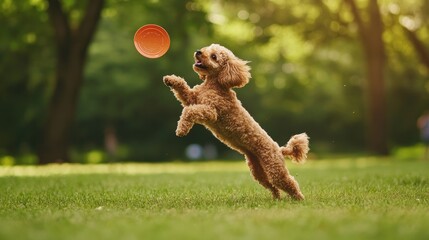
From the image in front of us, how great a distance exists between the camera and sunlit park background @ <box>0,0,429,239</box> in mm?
6289

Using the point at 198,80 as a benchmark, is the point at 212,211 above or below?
below

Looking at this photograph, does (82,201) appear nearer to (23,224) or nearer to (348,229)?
(23,224)

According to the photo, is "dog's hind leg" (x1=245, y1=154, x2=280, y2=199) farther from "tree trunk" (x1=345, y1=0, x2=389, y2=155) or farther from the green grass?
"tree trunk" (x1=345, y1=0, x2=389, y2=155)

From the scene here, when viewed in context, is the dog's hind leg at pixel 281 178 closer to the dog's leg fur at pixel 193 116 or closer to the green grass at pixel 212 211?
the green grass at pixel 212 211

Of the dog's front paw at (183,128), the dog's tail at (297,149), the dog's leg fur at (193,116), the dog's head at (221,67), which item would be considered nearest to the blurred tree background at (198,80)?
the dog's tail at (297,149)

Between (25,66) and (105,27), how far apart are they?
234 inches

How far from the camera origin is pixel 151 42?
35.8ft

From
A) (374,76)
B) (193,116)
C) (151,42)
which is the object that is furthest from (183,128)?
(374,76)

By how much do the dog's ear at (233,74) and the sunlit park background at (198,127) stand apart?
1.30 meters

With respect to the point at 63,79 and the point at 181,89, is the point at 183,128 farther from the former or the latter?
the point at 63,79

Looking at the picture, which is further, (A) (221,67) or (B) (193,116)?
(A) (221,67)

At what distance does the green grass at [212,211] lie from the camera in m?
5.11

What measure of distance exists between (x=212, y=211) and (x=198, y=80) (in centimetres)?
2794

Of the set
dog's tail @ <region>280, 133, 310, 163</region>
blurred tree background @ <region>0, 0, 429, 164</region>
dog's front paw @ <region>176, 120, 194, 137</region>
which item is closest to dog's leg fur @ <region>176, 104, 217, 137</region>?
dog's front paw @ <region>176, 120, 194, 137</region>
